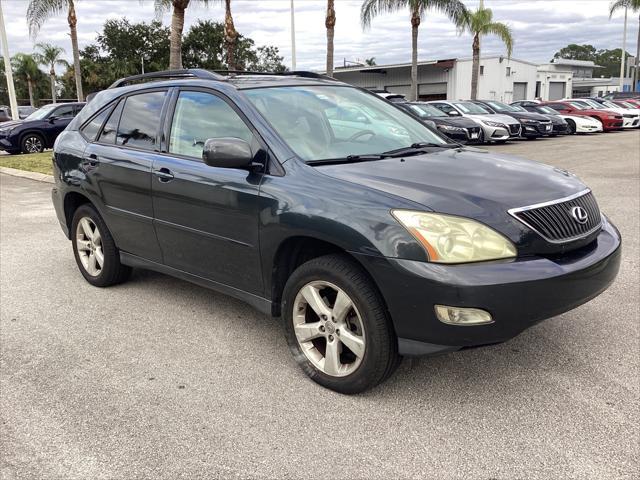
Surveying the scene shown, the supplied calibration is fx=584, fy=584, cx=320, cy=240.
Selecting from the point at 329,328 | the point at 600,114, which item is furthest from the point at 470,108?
the point at 329,328

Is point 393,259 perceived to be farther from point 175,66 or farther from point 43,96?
point 43,96

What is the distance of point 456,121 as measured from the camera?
58.0ft

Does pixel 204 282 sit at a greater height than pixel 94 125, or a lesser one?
lesser

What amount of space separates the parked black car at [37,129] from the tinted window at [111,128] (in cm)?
1426

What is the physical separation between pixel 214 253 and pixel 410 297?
4.87 ft

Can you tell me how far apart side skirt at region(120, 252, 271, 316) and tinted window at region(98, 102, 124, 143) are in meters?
0.93

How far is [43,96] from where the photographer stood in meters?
76.1

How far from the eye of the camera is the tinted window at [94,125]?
4.85m

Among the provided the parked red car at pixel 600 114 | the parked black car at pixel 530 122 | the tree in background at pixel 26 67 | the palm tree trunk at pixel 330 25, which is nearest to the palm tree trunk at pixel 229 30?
the palm tree trunk at pixel 330 25

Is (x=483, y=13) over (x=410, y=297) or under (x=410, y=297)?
over

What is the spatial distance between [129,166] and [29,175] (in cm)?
1013

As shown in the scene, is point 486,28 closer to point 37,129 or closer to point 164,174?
point 37,129

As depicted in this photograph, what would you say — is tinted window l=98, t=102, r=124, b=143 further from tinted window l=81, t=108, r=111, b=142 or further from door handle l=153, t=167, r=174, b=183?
door handle l=153, t=167, r=174, b=183

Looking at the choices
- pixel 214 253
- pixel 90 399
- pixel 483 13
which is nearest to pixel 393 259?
pixel 214 253
